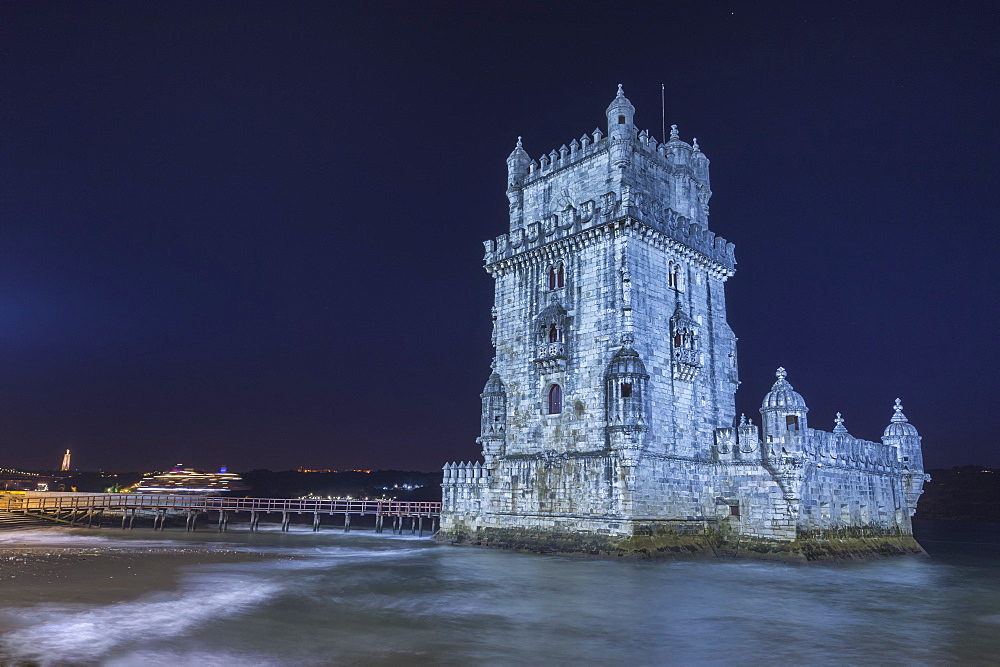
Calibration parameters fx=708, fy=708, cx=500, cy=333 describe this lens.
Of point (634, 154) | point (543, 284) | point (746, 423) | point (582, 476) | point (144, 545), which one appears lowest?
point (144, 545)

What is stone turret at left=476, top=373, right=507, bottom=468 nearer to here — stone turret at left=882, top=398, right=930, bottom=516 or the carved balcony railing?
the carved balcony railing

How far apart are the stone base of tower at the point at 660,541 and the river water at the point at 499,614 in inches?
62.3

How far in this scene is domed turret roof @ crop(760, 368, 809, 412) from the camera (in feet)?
116

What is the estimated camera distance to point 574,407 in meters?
37.9

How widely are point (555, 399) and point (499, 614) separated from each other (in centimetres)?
1981

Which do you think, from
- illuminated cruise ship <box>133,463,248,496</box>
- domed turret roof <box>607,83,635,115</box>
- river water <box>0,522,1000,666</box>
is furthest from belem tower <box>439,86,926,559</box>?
illuminated cruise ship <box>133,463,248,496</box>

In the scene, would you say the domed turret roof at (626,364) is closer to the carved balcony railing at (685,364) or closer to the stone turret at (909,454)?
the carved balcony railing at (685,364)

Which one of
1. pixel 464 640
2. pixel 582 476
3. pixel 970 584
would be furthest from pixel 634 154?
pixel 464 640

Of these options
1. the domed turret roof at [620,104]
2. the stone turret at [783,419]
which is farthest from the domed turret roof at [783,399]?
the domed turret roof at [620,104]

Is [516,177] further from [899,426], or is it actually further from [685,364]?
[899,426]

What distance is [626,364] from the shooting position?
3519 centimetres

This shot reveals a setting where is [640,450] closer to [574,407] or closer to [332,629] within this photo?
[574,407]

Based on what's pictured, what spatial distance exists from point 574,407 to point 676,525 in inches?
310

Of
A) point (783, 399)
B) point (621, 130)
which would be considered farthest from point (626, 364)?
point (621, 130)
